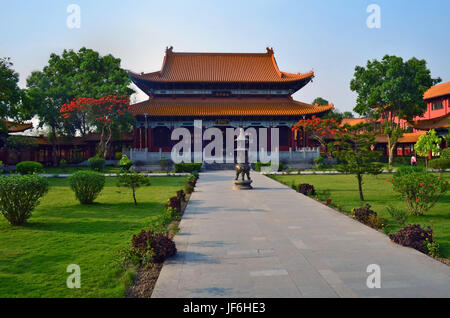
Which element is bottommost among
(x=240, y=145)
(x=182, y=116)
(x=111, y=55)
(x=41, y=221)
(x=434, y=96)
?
(x=41, y=221)

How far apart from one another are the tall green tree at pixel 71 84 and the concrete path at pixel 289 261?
26704 millimetres

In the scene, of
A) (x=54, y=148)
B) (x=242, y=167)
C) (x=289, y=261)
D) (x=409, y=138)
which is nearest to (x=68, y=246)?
(x=289, y=261)

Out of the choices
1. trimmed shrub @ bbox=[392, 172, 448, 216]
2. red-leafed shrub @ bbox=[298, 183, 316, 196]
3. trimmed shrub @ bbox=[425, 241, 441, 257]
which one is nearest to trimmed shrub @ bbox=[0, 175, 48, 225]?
trimmed shrub @ bbox=[425, 241, 441, 257]

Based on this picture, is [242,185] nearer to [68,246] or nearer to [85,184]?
[85,184]

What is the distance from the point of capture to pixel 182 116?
29781 mm

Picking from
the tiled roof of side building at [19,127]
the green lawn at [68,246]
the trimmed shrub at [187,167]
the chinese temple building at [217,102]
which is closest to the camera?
the green lawn at [68,246]

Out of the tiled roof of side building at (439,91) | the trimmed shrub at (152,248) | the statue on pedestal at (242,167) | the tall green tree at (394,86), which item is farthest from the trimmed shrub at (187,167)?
the tiled roof of side building at (439,91)

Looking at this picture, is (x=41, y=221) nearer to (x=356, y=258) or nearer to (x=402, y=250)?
(x=356, y=258)

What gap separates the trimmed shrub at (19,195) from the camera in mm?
7844

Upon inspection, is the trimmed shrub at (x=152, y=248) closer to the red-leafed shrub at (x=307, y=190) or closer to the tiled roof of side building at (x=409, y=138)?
the red-leafed shrub at (x=307, y=190)

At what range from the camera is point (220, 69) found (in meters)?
34.6
